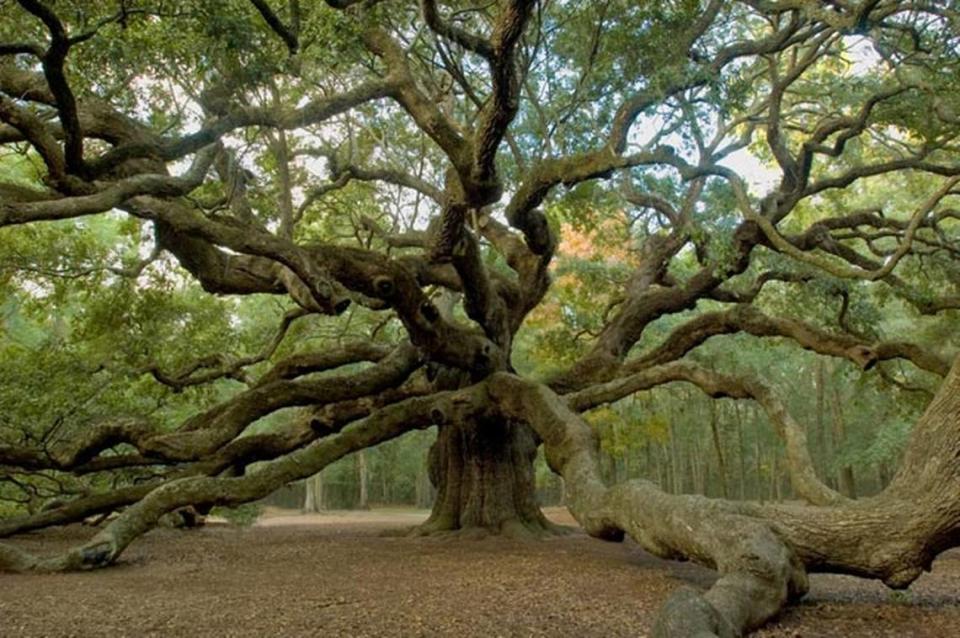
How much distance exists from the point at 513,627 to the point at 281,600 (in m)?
2.05

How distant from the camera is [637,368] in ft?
35.8

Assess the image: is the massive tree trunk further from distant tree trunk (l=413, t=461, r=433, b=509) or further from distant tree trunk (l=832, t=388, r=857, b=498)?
distant tree trunk (l=413, t=461, r=433, b=509)

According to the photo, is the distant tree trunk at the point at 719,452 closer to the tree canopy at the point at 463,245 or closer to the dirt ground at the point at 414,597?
the tree canopy at the point at 463,245

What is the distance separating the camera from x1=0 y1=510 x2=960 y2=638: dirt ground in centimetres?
446

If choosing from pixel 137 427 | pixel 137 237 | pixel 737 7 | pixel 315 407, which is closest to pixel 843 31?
pixel 737 7

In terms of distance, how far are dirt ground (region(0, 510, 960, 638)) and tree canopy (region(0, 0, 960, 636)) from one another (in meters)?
0.49

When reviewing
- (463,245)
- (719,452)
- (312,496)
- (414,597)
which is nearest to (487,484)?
(463,245)

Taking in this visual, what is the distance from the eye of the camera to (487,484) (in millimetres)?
10414

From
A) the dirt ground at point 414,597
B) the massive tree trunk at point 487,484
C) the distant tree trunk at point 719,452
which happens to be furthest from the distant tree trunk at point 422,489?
the dirt ground at point 414,597

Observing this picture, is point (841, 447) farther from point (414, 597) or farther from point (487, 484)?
point (414, 597)

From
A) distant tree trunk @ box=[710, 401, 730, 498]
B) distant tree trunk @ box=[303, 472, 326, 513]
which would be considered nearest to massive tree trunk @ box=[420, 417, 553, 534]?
distant tree trunk @ box=[710, 401, 730, 498]

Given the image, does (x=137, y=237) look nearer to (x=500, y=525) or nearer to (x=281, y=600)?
(x=500, y=525)

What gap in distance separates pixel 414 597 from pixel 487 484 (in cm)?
488

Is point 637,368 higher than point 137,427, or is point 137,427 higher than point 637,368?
point 637,368
